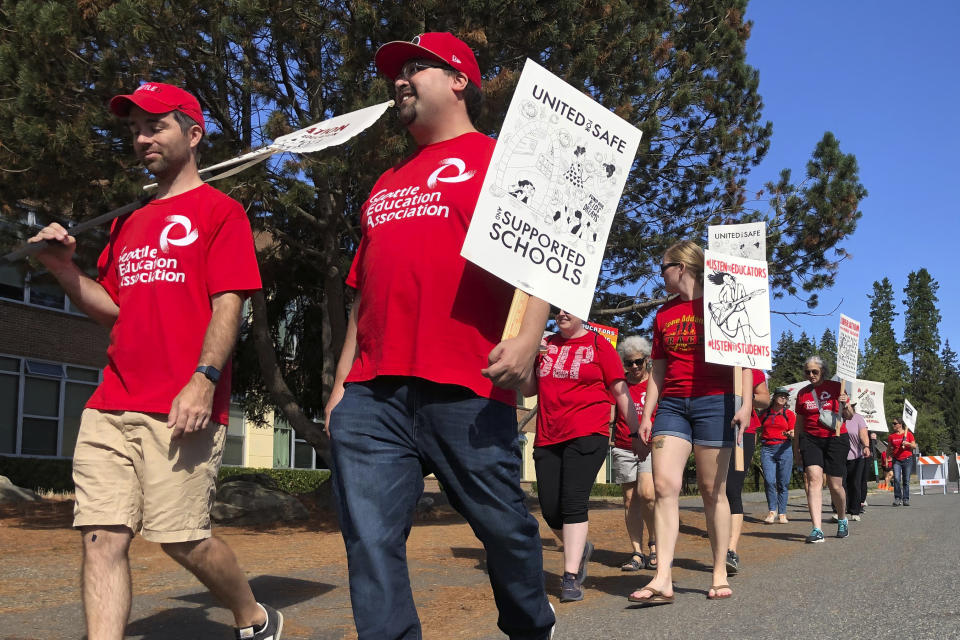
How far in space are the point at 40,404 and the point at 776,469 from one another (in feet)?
52.2

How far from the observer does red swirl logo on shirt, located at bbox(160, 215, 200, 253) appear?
3830mm

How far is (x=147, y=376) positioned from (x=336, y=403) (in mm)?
1024

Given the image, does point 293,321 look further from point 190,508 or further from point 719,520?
point 190,508

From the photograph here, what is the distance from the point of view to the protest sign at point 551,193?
287cm

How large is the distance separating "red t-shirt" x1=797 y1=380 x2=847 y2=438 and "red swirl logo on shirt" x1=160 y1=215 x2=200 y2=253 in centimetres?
880

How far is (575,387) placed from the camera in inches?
257

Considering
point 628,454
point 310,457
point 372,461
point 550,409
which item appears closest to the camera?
point 372,461

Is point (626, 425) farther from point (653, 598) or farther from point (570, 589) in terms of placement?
point (653, 598)

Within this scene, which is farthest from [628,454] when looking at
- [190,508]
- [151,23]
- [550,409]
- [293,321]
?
[293,321]

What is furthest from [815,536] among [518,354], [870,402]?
[518,354]

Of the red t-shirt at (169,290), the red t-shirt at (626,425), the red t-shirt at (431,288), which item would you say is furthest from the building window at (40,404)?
the red t-shirt at (431,288)

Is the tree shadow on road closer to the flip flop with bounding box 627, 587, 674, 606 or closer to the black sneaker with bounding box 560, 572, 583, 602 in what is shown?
the black sneaker with bounding box 560, 572, 583, 602

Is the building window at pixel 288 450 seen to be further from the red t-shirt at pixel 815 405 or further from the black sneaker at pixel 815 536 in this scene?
the black sneaker at pixel 815 536

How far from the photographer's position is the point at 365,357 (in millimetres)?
2994
